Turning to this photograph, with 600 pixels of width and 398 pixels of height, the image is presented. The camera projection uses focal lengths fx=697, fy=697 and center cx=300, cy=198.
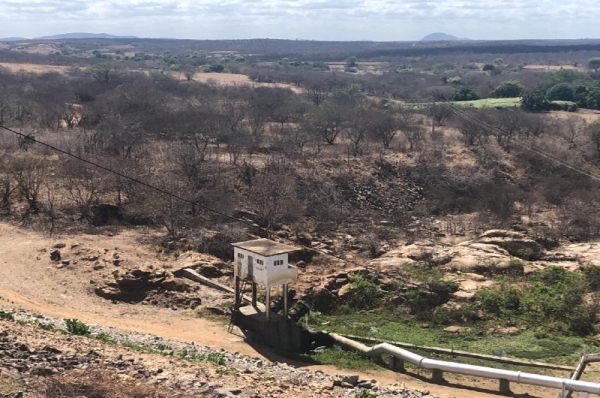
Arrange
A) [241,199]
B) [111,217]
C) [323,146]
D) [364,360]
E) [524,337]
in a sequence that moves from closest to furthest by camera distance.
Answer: [364,360]
[524,337]
[111,217]
[241,199]
[323,146]

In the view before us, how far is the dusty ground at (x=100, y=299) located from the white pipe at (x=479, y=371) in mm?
451

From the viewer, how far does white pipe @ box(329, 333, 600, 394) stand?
586 inches

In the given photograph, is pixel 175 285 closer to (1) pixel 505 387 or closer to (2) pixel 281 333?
(2) pixel 281 333

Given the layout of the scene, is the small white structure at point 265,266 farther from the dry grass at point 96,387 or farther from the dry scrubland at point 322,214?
the dry grass at point 96,387

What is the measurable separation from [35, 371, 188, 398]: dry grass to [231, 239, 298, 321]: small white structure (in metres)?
7.27

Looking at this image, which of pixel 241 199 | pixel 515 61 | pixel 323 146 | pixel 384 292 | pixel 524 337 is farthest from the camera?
pixel 515 61

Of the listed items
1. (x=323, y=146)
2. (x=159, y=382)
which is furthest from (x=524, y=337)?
(x=323, y=146)

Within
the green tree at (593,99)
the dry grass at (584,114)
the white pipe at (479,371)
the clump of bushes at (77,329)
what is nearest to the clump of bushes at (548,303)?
the white pipe at (479,371)

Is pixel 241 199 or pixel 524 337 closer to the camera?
pixel 524 337

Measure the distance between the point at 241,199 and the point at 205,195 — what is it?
232cm

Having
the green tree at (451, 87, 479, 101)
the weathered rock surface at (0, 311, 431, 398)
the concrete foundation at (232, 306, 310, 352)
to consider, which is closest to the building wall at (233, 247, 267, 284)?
the concrete foundation at (232, 306, 310, 352)

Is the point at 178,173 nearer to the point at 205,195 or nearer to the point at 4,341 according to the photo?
the point at 205,195

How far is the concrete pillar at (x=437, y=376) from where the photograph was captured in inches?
671

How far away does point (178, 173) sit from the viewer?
1293 inches
